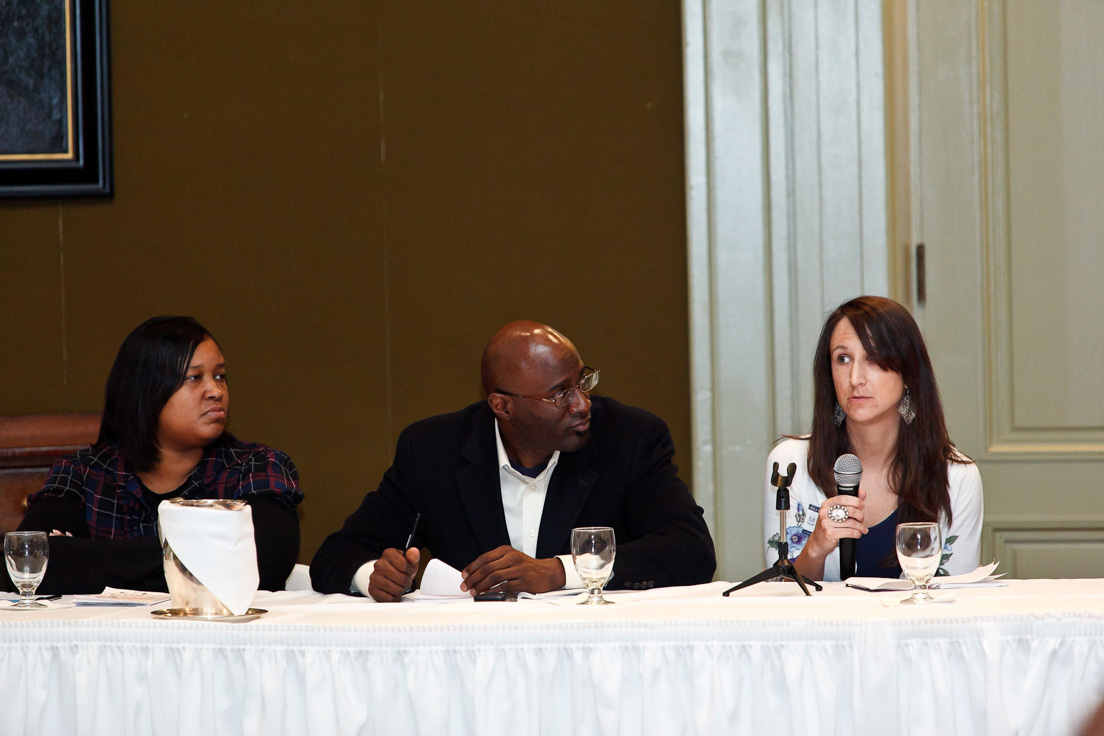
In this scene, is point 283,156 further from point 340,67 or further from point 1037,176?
point 1037,176

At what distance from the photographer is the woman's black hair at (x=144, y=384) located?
2.68 m

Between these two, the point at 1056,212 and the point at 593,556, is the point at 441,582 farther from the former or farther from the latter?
the point at 1056,212

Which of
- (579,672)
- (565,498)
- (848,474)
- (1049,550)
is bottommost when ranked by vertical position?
(1049,550)

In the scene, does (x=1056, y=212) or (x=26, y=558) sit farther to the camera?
(x=1056, y=212)

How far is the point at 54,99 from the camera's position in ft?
11.5

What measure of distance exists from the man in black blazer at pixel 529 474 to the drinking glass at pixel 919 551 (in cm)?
65

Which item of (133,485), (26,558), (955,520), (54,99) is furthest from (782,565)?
(54,99)

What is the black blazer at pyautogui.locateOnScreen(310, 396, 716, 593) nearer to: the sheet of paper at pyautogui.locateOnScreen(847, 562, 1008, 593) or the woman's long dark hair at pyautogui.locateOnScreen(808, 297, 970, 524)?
the woman's long dark hair at pyautogui.locateOnScreen(808, 297, 970, 524)

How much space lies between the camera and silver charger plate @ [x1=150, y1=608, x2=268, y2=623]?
1.69 meters

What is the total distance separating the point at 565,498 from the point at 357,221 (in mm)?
1427

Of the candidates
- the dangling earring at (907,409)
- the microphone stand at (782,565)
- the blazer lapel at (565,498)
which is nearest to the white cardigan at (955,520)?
the dangling earring at (907,409)

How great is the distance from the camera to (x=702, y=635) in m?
1.55

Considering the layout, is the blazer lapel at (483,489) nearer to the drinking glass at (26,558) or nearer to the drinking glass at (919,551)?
the drinking glass at (26,558)

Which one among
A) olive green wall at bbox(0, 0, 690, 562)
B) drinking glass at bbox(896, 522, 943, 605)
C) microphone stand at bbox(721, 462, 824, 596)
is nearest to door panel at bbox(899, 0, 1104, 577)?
olive green wall at bbox(0, 0, 690, 562)
